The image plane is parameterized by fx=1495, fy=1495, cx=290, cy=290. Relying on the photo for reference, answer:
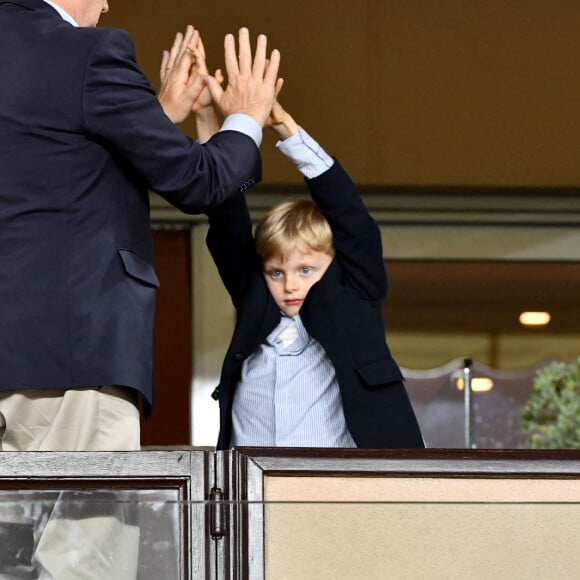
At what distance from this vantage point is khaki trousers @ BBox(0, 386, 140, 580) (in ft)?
7.42

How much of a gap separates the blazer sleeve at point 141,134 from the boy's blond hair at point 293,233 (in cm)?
57

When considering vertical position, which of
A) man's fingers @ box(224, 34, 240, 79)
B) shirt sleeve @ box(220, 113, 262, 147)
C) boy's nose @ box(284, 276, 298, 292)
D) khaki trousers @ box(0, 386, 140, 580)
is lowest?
khaki trousers @ box(0, 386, 140, 580)

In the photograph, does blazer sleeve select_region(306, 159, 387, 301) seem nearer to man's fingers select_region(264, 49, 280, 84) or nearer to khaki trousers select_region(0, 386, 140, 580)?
man's fingers select_region(264, 49, 280, 84)

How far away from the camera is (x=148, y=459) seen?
2.29 metres

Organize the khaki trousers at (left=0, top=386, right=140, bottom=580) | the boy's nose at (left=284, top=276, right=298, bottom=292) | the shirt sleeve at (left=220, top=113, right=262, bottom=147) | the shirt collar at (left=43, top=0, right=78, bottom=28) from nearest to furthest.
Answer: the khaki trousers at (left=0, top=386, right=140, bottom=580) < the shirt collar at (left=43, top=0, right=78, bottom=28) < the shirt sleeve at (left=220, top=113, right=262, bottom=147) < the boy's nose at (left=284, top=276, right=298, bottom=292)

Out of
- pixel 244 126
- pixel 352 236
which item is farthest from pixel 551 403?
pixel 244 126

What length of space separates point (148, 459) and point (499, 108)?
371 cm

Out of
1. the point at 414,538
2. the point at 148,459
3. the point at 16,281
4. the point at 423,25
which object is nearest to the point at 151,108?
the point at 16,281

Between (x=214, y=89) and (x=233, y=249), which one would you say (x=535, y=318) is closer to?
(x=233, y=249)

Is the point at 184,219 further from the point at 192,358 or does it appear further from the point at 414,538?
the point at 414,538

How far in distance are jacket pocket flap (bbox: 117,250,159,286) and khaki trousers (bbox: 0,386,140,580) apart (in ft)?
0.62

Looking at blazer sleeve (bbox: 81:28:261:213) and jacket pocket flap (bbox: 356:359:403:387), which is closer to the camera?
blazer sleeve (bbox: 81:28:261:213)

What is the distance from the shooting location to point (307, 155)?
10.2 ft

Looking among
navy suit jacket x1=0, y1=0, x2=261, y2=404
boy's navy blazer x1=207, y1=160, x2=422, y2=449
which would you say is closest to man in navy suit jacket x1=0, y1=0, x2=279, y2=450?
navy suit jacket x1=0, y1=0, x2=261, y2=404
